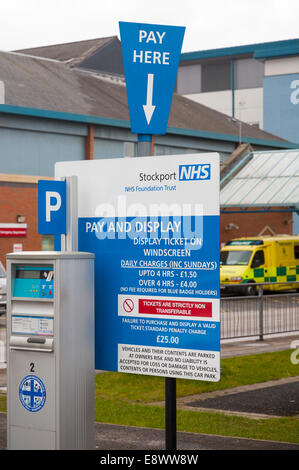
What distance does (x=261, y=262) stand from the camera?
116 ft

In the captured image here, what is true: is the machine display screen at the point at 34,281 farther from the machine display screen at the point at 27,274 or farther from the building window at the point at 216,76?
the building window at the point at 216,76

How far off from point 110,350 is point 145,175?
1402 millimetres

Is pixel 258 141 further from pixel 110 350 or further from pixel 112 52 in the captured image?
pixel 110 350

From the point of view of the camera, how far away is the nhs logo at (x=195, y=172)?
6512 millimetres

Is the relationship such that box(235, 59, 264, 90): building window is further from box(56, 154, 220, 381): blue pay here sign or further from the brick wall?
box(56, 154, 220, 381): blue pay here sign

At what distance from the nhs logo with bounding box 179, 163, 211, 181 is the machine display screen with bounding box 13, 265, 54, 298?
1.20 metres

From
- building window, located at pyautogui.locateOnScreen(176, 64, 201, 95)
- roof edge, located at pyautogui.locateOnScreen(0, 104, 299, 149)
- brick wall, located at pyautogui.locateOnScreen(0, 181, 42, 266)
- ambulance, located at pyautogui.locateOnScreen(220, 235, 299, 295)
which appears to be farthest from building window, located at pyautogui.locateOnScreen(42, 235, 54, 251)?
building window, located at pyautogui.locateOnScreen(176, 64, 201, 95)

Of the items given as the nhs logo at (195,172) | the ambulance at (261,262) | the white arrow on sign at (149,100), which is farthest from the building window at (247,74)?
the nhs logo at (195,172)

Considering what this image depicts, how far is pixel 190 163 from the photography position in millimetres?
6605

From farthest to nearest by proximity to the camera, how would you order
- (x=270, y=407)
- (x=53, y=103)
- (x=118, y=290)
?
(x=53, y=103)
(x=270, y=407)
(x=118, y=290)

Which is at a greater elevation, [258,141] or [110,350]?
[258,141]

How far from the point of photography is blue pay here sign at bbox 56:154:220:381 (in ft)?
21.2

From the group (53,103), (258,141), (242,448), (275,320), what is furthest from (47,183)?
(258,141)

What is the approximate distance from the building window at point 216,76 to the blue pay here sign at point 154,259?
74.7 metres
